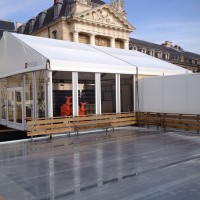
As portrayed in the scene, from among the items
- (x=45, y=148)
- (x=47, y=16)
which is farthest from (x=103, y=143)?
(x=47, y=16)

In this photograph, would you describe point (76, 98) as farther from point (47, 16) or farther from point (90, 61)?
point (47, 16)

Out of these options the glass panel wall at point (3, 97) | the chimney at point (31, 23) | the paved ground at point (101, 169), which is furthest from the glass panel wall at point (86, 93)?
the chimney at point (31, 23)

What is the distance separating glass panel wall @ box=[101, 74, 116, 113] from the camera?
1555 centimetres

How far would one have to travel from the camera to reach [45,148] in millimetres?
10180

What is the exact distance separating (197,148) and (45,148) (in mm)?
5191

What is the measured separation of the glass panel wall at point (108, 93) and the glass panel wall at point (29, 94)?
369 centimetres

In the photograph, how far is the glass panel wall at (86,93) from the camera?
14.5 meters

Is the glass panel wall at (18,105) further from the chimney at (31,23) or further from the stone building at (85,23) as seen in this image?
the chimney at (31,23)

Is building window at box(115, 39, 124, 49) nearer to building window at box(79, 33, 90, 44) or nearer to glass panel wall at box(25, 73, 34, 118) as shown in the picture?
building window at box(79, 33, 90, 44)

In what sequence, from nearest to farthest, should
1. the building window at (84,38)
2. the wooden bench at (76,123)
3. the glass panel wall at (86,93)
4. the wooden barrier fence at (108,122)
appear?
1. the wooden bench at (76,123)
2. the wooden barrier fence at (108,122)
3. the glass panel wall at (86,93)
4. the building window at (84,38)

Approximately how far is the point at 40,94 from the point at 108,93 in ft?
14.7

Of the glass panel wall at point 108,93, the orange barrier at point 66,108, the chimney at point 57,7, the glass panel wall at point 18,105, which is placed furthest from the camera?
the chimney at point 57,7

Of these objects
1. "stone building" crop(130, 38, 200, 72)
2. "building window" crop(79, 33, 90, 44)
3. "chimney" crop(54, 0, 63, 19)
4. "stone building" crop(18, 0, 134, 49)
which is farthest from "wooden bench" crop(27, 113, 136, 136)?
"stone building" crop(130, 38, 200, 72)

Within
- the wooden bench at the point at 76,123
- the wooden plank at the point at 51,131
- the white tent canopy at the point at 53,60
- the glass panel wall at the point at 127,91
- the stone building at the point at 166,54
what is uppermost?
the stone building at the point at 166,54
